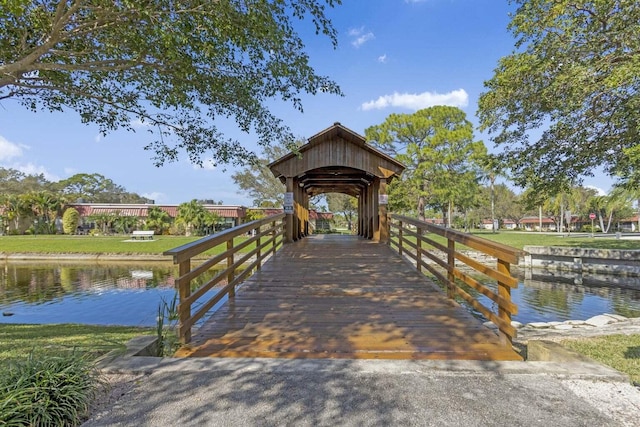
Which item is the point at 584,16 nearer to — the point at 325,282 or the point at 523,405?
the point at 325,282

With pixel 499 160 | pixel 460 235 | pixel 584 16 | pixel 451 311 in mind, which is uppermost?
pixel 584 16

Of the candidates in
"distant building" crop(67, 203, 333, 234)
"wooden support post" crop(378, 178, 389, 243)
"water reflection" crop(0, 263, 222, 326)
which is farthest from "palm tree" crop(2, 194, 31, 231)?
"wooden support post" crop(378, 178, 389, 243)

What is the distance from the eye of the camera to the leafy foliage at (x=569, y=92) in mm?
7453

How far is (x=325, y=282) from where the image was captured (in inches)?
216

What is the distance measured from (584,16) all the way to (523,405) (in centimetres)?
967

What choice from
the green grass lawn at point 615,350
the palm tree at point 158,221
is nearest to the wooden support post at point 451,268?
the green grass lawn at point 615,350

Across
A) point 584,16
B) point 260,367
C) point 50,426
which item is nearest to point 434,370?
point 260,367

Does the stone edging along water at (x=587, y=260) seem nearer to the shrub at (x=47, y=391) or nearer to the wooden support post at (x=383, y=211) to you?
the wooden support post at (x=383, y=211)

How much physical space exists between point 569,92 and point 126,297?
495 inches

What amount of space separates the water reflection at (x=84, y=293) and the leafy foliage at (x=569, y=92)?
10.6m

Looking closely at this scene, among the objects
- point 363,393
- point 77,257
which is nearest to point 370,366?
point 363,393

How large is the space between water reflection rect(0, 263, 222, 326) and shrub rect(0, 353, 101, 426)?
5.09m

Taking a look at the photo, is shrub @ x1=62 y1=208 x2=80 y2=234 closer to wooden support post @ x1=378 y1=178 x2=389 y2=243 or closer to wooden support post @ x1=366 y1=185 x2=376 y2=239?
wooden support post @ x1=366 y1=185 x2=376 y2=239

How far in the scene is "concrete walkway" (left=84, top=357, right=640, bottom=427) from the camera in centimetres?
196
